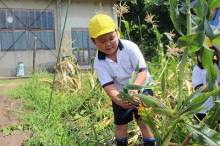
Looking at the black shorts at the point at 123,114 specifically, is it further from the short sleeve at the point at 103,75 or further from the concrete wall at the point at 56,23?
the concrete wall at the point at 56,23

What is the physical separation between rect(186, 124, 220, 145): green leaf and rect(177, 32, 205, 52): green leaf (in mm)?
348

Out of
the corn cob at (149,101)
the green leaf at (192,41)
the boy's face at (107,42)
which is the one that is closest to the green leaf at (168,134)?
the corn cob at (149,101)

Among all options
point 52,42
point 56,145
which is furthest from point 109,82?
point 52,42

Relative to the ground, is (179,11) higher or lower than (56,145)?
higher

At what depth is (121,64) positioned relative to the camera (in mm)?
1609

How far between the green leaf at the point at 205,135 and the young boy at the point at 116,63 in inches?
18.5

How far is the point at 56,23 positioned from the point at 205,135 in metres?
7.72

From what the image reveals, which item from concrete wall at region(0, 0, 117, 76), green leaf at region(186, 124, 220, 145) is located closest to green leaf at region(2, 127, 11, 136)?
green leaf at region(186, 124, 220, 145)

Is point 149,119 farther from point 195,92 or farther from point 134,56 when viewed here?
point 134,56

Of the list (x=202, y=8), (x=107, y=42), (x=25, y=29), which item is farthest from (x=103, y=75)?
(x=25, y=29)

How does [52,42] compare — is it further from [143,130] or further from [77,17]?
[143,130]

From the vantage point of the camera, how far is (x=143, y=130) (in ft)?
5.42

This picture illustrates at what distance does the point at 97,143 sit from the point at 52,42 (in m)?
7.04

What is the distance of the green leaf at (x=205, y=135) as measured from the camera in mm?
1062
